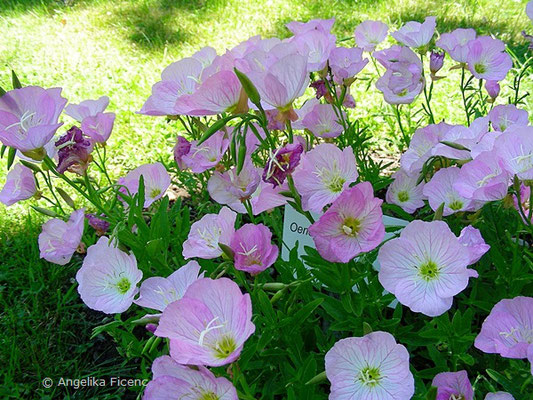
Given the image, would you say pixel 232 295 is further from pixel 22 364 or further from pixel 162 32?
pixel 162 32

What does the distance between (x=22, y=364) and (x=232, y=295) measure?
1262 millimetres

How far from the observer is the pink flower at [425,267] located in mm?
1040

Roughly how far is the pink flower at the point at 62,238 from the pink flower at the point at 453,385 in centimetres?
87

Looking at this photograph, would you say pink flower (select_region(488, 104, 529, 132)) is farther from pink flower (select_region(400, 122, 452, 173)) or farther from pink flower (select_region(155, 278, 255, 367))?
pink flower (select_region(155, 278, 255, 367))

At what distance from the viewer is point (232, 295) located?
3.21ft

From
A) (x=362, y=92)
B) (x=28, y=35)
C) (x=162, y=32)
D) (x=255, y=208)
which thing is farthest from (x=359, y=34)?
(x=28, y=35)

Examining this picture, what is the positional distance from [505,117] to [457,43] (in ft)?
1.16

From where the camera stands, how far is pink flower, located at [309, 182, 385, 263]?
1.09m

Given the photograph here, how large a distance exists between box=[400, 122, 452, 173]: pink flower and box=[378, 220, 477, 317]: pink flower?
32cm

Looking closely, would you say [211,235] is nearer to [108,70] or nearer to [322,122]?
A: [322,122]

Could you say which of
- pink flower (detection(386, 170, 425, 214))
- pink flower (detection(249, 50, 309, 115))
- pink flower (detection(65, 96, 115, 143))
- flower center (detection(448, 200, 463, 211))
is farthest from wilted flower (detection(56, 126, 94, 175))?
flower center (detection(448, 200, 463, 211))

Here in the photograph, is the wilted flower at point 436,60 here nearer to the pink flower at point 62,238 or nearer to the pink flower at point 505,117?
the pink flower at point 505,117

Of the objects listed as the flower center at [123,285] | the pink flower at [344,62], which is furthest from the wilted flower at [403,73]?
the flower center at [123,285]

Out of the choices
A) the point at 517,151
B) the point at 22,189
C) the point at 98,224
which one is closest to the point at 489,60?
the point at 517,151
